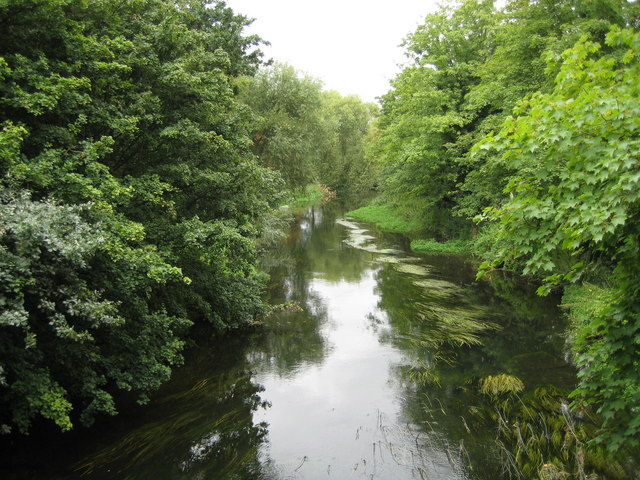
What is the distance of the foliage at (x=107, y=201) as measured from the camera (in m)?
6.82

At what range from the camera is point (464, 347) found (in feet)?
43.4

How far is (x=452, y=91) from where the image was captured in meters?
25.2

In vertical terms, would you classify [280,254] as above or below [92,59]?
below

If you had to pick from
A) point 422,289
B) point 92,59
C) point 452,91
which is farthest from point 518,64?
point 92,59

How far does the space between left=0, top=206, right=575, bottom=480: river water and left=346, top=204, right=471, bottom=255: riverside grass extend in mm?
7130

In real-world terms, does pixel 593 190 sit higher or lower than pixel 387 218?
higher

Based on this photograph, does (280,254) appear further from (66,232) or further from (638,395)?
(638,395)

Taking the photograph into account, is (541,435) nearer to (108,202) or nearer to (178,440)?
(178,440)

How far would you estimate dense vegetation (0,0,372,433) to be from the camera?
6828 millimetres

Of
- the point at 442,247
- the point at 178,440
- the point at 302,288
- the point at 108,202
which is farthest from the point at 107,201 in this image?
the point at 442,247

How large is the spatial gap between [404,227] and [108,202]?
29.7 m

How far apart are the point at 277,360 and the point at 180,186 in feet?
19.4

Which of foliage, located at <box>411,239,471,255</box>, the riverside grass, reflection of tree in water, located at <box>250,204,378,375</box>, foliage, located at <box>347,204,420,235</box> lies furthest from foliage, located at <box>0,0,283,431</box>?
foliage, located at <box>347,204,420,235</box>

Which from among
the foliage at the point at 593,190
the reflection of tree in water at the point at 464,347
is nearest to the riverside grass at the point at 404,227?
the reflection of tree in water at the point at 464,347
